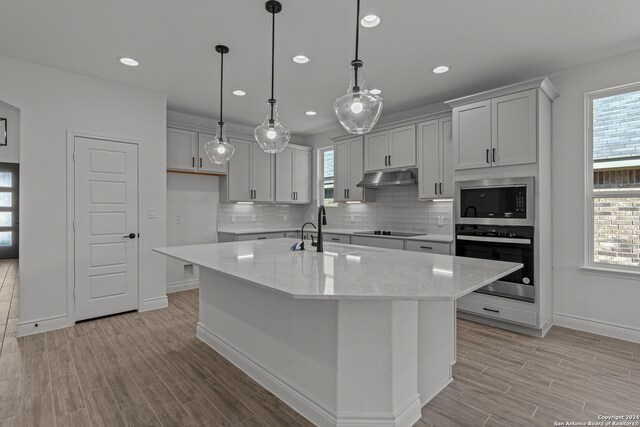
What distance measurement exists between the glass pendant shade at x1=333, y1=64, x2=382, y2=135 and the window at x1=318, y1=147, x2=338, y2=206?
398 centimetres

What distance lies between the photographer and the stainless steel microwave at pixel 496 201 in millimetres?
3227

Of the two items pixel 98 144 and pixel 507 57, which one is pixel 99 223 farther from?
pixel 507 57

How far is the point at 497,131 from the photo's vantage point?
3385 mm

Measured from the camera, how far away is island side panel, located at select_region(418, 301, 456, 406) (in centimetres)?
201

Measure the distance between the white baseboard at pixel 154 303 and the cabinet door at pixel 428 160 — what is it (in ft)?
11.9

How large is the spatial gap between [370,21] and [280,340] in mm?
2471

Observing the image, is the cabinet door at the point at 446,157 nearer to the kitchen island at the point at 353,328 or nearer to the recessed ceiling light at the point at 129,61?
the kitchen island at the point at 353,328

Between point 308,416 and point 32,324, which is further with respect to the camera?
point 32,324

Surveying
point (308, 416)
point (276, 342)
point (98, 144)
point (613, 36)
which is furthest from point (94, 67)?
point (613, 36)

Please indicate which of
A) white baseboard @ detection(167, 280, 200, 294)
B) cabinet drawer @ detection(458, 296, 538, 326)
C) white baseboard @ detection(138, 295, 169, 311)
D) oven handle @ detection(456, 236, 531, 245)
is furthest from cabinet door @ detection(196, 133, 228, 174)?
cabinet drawer @ detection(458, 296, 538, 326)

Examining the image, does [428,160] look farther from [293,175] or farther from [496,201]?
[293,175]

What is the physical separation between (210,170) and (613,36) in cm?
485

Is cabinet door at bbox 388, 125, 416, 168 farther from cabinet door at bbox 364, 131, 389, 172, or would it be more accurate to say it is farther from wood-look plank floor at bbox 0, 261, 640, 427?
wood-look plank floor at bbox 0, 261, 640, 427

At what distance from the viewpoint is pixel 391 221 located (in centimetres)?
512
